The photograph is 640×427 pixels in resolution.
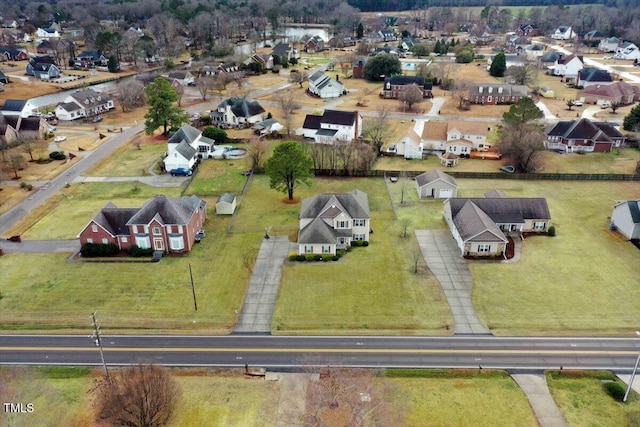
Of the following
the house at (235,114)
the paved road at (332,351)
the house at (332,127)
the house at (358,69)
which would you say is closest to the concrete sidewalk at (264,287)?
the paved road at (332,351)

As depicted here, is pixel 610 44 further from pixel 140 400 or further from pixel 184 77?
pixel 140 400

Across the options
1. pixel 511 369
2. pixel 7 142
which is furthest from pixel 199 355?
pixel 7 142

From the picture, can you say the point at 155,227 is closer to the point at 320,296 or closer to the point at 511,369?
the point at 320,296

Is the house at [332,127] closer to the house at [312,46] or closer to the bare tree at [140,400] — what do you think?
the bare tree at [140,400]

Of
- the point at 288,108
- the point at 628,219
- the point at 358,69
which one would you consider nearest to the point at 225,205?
the point at 288,108

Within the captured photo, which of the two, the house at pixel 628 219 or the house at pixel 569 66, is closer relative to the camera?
the house at pixel 628 219

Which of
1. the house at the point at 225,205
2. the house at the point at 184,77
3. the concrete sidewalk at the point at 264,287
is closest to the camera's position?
the concrete sidewalk at the point at 264,287
